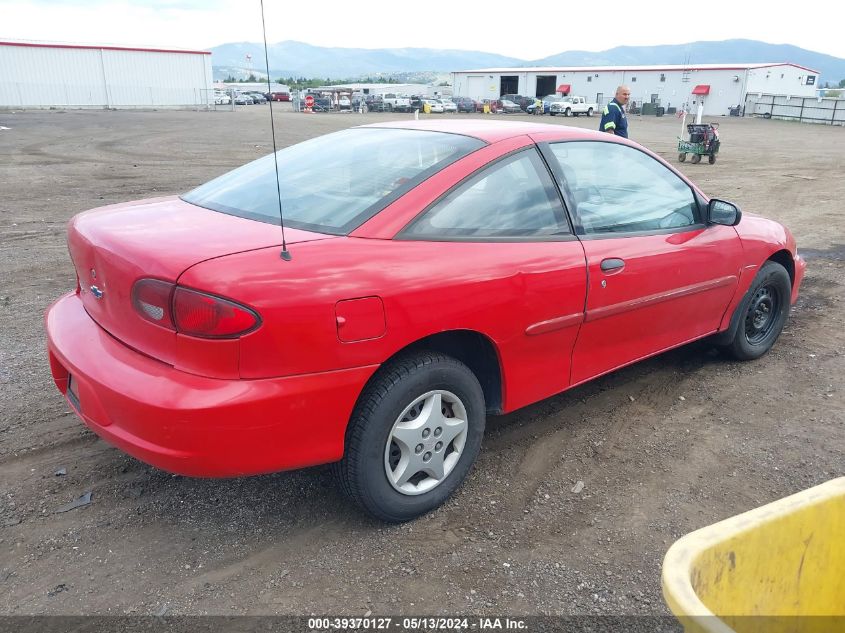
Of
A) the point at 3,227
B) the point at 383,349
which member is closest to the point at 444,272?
the point at 383,349

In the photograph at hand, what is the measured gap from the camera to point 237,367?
228cm

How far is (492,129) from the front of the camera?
11.0 ft

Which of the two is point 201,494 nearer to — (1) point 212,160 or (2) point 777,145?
(1) point 212,160

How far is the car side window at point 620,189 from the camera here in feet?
11.0

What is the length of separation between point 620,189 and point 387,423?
191 cm

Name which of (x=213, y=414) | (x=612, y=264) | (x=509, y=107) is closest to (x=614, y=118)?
(x=612, y=264)

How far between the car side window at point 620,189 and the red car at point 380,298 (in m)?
0.01

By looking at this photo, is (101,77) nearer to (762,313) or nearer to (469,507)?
(762,313)

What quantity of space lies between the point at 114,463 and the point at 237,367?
136 centimetres

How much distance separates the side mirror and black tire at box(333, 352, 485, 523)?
194 cm

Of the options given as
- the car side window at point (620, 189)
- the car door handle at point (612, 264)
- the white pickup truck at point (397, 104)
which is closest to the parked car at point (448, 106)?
the white pickup truck at point (397, 104)

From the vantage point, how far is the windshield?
9.22 ft

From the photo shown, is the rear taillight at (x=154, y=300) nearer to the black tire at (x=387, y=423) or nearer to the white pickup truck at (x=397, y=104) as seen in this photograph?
the black tire at (x=387, y=423)

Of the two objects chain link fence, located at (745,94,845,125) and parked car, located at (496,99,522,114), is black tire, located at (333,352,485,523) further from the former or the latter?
parked car, located at (496,99,522,114)
